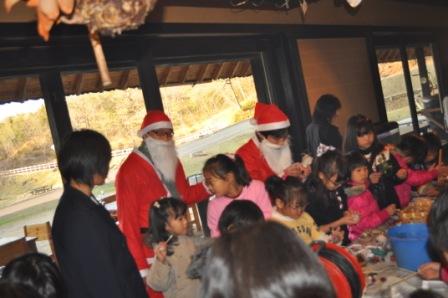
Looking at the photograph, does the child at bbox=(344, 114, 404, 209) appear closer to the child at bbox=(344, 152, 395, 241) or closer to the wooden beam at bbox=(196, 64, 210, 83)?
the child at bbox=(344, 152, 395, 241)

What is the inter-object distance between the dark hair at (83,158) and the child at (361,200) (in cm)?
156

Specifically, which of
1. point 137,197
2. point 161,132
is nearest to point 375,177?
point 161,132

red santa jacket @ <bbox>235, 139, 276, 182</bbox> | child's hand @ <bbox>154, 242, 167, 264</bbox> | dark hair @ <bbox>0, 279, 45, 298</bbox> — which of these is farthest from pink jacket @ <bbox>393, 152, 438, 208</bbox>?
dark hair @ <bbox>0, 279, 45, 298</bbox>

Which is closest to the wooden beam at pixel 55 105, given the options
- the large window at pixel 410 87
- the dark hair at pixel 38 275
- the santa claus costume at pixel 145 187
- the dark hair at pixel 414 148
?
the santa claus costume at pixel 145 187

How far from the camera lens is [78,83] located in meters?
3.29

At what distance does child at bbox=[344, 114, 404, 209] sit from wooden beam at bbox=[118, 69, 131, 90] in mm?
1871

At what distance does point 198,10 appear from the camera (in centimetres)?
398

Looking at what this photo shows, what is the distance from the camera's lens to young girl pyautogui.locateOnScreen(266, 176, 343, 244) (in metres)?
2.49

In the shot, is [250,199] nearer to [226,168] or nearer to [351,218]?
[226,168]

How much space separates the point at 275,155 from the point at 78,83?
1.62 meters

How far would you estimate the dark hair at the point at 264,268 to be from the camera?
757mm

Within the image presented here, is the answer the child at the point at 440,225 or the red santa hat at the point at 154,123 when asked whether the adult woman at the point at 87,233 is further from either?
the child at the point at 440,225

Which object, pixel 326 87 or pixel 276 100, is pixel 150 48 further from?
pixel 326 87

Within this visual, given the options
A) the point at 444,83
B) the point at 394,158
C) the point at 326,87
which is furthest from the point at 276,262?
the point at 444,83
